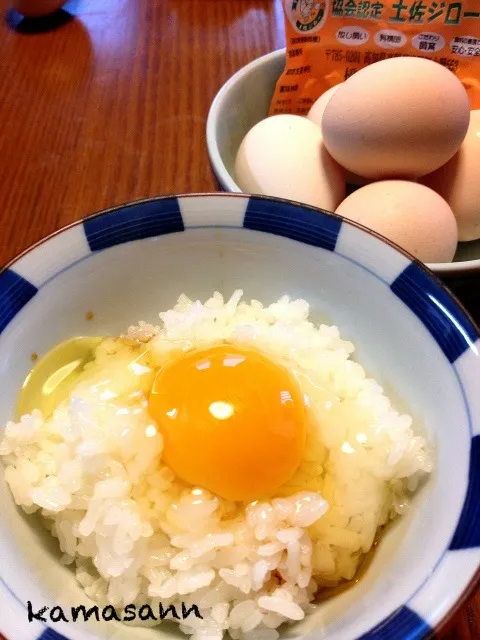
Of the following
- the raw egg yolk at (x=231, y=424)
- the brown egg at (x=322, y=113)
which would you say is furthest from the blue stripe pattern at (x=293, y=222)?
the brown egg at (x=322, y=113)

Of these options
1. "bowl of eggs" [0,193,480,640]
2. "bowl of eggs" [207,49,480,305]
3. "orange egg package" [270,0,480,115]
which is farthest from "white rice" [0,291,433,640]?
"orange egg package" [270,0,480,115]

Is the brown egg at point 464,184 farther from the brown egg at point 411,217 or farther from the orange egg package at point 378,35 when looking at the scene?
the orange egg package at point 378,35

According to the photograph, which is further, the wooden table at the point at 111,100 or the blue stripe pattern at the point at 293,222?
the wooden table at the point at 111,100

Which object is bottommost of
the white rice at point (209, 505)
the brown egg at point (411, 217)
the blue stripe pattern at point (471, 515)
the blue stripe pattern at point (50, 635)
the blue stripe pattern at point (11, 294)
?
the white rice at point (209, 505)

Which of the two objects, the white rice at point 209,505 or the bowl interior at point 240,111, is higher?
the bowl interior at point 240,111

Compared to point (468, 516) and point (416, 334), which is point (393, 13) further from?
point (468, 516)

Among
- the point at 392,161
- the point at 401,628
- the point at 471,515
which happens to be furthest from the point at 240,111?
the point at 401,628

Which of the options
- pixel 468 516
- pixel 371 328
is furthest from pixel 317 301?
pixel 468 516

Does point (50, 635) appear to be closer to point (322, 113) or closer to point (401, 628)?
point (401, 628)
